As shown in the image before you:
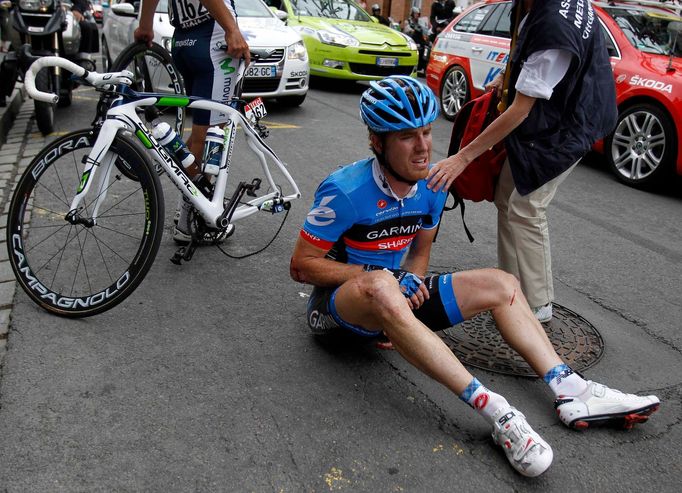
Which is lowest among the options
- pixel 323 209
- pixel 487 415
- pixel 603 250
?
pixel 603 250

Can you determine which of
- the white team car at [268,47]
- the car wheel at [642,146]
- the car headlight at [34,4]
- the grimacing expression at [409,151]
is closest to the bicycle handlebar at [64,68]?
the grimacing expression at [409,151]

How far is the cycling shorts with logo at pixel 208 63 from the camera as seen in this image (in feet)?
13.9

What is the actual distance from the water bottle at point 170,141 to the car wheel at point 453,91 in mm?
6345

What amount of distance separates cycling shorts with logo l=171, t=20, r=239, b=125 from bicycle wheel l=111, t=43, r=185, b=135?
32 cm

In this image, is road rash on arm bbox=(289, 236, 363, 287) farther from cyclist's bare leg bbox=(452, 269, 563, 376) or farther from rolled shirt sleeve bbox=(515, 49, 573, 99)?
rolled shirt sleeve bbox=(515, 49, 573, 99)

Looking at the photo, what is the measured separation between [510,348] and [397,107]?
1402 mm

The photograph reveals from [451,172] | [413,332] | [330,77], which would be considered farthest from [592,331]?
[330,77]

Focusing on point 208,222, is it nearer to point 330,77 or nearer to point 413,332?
point 413,332

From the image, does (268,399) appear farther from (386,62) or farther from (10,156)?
(386,62)

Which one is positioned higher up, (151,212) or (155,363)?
(151,212)

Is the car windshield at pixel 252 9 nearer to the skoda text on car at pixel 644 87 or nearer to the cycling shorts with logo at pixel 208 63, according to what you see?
the skoda text on car at pixel 644 87

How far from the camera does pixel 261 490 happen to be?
2416 mm

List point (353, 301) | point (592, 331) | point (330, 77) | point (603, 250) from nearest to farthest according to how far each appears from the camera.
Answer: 1. point (353, 301)
2. point (592, 331)
3. point (603, 250)
4. point (330, 77)

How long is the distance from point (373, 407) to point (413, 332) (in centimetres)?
44
